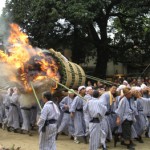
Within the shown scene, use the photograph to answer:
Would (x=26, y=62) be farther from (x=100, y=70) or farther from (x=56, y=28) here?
(x=100, y=70)

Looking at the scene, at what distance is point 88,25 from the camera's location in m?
24.4

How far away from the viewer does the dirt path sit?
1160cm

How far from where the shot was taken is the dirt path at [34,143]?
457 inches

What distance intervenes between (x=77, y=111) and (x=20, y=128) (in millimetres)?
3034

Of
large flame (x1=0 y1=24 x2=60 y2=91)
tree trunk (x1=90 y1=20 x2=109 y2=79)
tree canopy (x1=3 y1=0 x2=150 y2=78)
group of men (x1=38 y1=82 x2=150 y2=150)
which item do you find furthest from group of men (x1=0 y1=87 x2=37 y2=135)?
tree trunk (x1=90 y1=20 x2=109 y2=79)

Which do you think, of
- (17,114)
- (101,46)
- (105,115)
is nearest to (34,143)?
(105,115)

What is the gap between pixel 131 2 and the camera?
73.4ft

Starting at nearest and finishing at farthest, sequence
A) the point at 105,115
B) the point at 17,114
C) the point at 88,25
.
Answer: the point at 105,115 → the point at 17,114 → the point at 88,25

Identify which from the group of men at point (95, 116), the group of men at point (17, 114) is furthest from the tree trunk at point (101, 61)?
the group of men at point (95, 116)

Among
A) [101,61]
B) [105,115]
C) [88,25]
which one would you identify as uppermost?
[88,25]

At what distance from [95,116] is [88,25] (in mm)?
15165

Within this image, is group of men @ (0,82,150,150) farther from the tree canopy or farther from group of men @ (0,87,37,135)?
the tree canopy

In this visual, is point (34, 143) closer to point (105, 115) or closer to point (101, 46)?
point (105, 115)

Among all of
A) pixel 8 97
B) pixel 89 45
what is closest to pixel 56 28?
pixel 89 45
